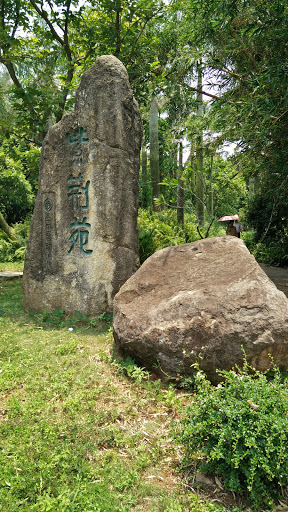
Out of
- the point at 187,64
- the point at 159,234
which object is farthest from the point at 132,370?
the point at 187,64

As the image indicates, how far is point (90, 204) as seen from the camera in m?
5.45

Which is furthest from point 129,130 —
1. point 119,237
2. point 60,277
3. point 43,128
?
point 43,128

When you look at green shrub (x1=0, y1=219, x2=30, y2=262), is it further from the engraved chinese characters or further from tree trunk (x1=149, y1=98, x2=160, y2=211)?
the engraved chinese characters

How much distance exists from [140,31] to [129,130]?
13.3ft

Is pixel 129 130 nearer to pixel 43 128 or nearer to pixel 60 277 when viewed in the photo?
pixel 60 277

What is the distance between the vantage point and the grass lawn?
2.42 metres

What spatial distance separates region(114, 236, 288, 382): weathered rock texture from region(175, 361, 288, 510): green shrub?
2.18 ft

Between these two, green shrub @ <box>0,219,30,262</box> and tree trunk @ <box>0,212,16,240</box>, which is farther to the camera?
tree trunk @ <box>0,212,16,240</box>

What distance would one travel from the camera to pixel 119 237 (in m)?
5.50

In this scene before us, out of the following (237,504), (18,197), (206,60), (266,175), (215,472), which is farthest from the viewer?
(18,197)

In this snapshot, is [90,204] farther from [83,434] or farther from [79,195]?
[83,434]

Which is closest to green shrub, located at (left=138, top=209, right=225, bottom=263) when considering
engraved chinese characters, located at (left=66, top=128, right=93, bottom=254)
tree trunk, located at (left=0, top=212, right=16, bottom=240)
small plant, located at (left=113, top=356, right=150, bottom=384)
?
engraved chinese characters, located at (left=66, top=128, right=93, bottom=254)

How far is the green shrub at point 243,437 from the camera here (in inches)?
92.4

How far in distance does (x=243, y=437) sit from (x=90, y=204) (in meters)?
3.81
